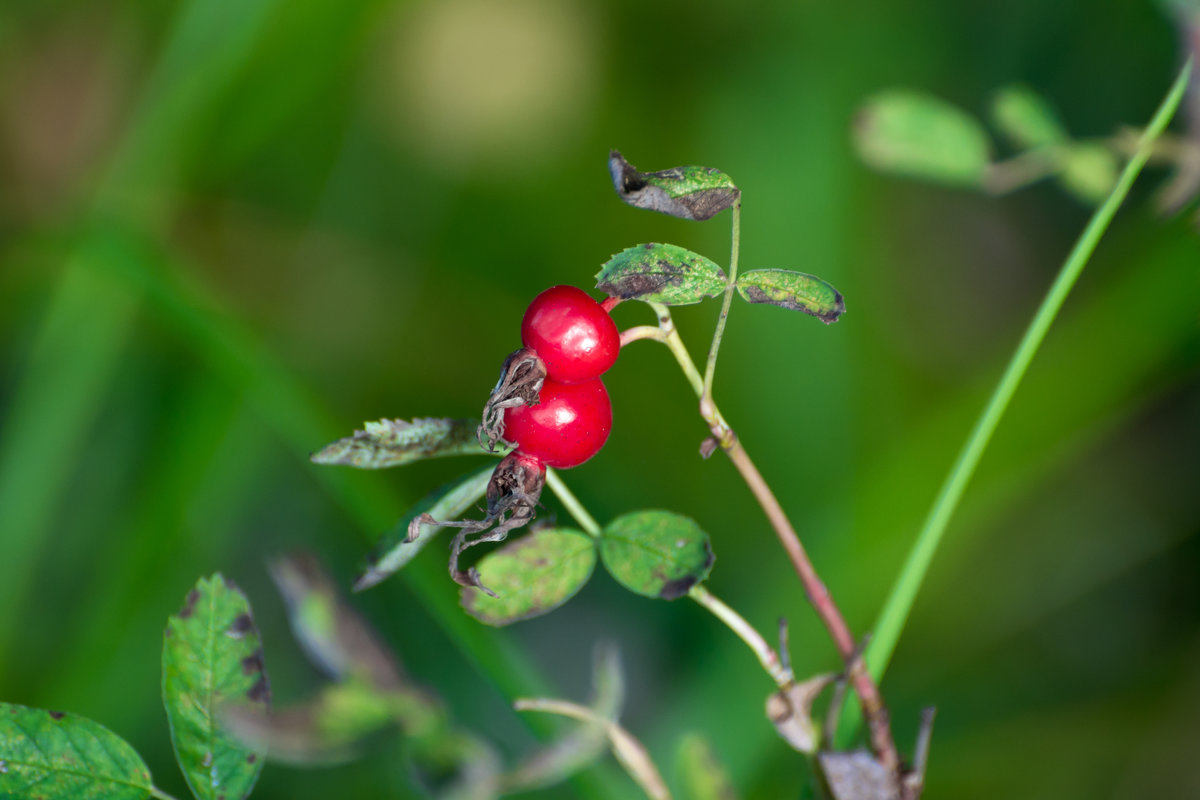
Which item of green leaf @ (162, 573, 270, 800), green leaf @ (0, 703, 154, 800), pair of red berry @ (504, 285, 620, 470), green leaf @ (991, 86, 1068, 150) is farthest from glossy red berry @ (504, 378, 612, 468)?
green leaf @ (991, 86, 1068, 150)

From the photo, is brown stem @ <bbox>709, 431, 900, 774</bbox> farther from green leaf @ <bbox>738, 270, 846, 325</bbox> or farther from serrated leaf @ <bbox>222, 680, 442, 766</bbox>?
serrated leaf @ <bbox>222, 680, 442, 766</bbox>

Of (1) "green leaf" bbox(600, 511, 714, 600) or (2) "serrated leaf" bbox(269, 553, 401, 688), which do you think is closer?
(1) "green leaf" bbox(600, 511, 714, 600)

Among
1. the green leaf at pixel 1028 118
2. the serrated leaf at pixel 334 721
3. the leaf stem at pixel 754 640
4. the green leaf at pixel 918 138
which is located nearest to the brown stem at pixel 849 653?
the leaf stem at pixel 754 640

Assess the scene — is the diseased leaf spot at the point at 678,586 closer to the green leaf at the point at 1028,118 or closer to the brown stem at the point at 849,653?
the brown stem at the point at 849,653

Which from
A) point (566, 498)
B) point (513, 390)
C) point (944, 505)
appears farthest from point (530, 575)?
point (944, 505)

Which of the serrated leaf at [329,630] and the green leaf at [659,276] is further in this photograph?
the serrated leaf at [329,630]

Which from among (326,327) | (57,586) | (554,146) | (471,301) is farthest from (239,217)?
(57,586)
